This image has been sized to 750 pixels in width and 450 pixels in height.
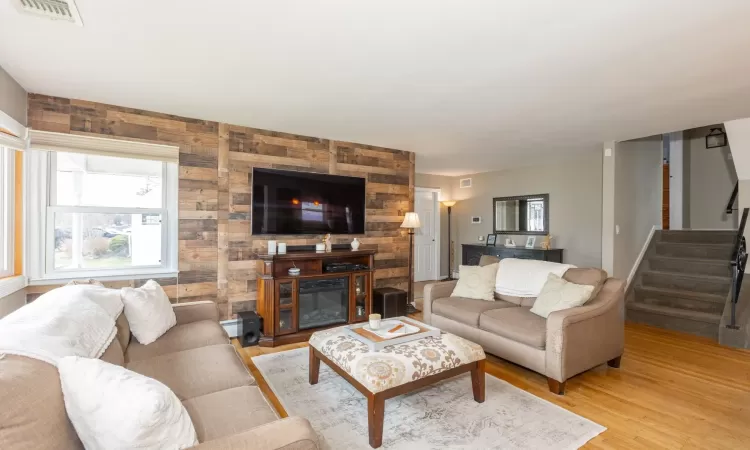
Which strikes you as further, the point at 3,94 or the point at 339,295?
the point at 339,295

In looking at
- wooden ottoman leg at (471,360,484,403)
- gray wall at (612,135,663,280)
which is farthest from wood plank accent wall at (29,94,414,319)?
gray wall at (612,135,663,280)

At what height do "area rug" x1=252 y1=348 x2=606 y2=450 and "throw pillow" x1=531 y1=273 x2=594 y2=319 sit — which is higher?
"throw pillow" x1=531 y1=273 x2=594 y2=319

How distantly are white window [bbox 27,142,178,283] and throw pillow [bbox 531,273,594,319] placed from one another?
3594 millimetres

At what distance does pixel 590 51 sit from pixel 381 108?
1715 mm

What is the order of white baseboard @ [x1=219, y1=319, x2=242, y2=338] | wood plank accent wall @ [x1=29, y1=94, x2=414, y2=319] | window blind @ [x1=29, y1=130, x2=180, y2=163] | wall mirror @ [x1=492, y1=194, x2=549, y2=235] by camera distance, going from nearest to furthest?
window blind @ [x1=29, y1=130, x2=180, y2=163] → wood plank accent wall @ [x1=29, y1=94, x2=414, y2=319] → white baseboard @ [x1=219, y1=319, x2=242, y2=338] → wall mirror @ [x1=492, y1=194, x2=549, y2=235]

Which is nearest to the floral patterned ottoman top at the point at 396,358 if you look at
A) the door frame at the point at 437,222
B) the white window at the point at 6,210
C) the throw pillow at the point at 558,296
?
the throw pillow at the point at 558,296

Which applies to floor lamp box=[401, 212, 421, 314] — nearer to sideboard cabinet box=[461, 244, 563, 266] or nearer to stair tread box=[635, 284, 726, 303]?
sideboard cabinet box=[461, 244, 563, 266]

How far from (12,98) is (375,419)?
11.7ft

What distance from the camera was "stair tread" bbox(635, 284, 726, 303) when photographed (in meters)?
4.35

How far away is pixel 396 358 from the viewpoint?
2268 millimetres

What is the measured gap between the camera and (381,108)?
3.42 m

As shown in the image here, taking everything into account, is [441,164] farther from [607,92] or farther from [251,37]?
[251,37]

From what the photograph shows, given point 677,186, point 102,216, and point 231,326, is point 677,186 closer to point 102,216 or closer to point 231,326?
point 231,326

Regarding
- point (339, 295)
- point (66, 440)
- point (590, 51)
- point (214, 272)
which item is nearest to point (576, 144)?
point (590, 51)
